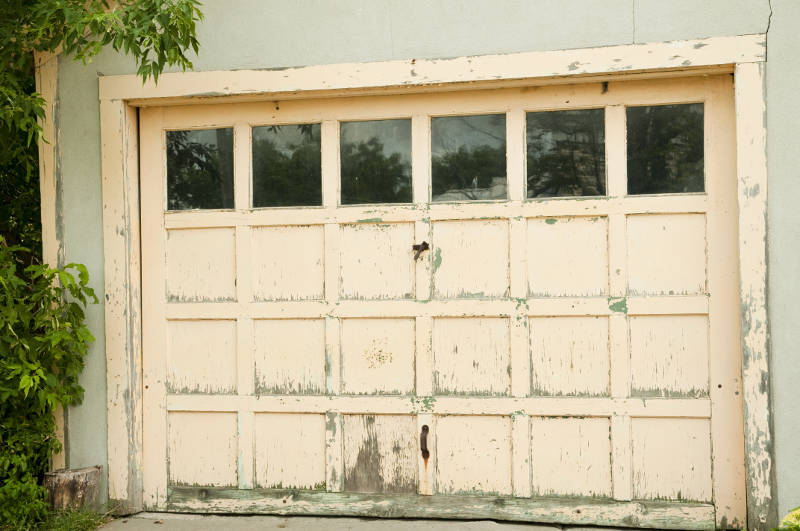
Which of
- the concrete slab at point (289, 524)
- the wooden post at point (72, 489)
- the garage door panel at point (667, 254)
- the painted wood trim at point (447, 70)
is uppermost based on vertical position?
the painted wood trim at point (447, 70)

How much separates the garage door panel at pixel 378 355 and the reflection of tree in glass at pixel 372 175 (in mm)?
617

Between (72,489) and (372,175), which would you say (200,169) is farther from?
(72,489)

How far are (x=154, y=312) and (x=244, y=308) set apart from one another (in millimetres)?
485

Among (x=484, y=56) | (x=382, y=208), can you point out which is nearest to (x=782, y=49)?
(x=484, y=56)

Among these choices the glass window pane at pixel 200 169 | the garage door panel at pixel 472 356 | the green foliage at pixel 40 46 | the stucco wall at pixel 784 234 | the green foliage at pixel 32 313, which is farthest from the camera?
the glass window pane at pixel 200 169

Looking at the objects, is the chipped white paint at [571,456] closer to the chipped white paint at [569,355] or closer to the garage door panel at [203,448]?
the chipped white paint at [569,355]

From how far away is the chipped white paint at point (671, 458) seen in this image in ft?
10.4

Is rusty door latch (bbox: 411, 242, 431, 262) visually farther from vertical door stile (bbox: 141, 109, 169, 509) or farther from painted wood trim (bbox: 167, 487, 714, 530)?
vertical door stile (bbox: 141, 109, 169, 509)

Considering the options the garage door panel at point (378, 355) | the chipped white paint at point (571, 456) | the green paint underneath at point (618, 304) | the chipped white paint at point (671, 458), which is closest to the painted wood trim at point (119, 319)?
the garage door panel at point (378, 355)

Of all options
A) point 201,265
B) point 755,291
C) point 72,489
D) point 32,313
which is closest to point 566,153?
point 755,291

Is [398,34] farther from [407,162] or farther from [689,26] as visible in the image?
[689,26]

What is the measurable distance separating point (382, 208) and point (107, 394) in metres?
1.67

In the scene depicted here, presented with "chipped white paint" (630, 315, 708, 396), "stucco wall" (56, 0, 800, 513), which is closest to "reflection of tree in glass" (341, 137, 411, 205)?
"stucco wall" (56, 0, 800, 513)

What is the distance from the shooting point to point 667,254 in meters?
3.23
